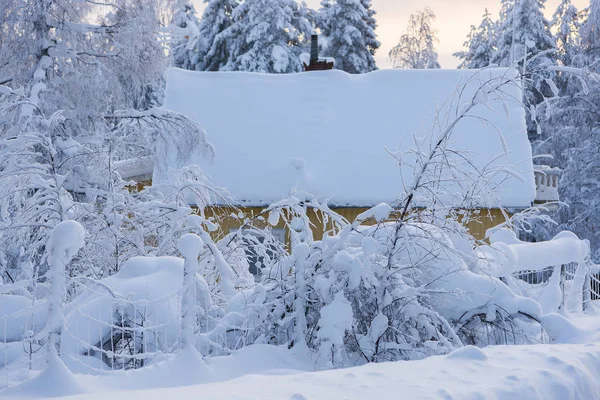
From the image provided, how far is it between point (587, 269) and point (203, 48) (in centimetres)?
2559

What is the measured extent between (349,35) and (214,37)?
612 cm

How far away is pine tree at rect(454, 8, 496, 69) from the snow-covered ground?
85.9ft

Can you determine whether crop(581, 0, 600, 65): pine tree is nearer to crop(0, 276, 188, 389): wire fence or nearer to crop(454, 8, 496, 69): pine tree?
crop(454, 8, 496, 69): pine tree

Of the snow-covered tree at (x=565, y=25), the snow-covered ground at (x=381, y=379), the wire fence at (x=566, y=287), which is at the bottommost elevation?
the wire fence at (x=566, y=287)

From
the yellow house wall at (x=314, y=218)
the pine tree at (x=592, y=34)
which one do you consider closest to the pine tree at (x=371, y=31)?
the pine tree at (x=592, y=34)

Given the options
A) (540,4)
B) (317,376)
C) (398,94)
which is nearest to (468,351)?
(317,376)

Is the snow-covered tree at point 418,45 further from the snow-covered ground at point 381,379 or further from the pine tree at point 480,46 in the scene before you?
the snow-covered ground at point 381,379

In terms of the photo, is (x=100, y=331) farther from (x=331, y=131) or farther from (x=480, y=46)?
(x=480, y=46)

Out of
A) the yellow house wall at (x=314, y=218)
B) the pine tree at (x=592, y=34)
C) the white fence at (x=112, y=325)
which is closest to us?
the white fence at (x=112, y=325)

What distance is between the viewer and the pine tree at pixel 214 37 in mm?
32406

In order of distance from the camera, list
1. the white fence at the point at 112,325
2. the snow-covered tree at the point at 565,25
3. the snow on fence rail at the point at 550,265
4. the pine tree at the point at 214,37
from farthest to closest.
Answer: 1. the pine tree at the point at 214,37
2. the snow-covered tree at the point at 565,25
3. the snow on fence rail at the point at 550,265
4. the white fence at the point at 112,325

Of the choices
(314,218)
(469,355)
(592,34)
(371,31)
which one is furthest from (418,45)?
(469,355)

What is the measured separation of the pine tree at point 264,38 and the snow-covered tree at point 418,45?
391 inches

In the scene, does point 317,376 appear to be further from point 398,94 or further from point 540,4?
point 540,4
